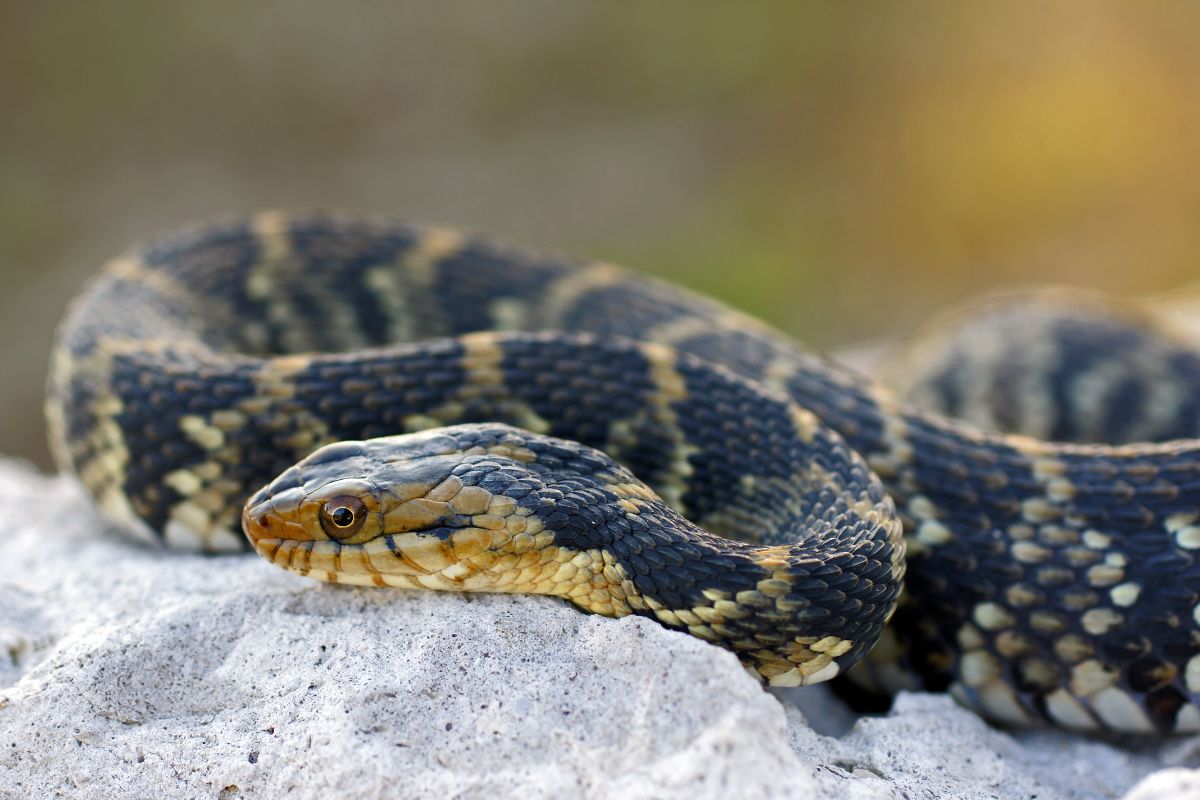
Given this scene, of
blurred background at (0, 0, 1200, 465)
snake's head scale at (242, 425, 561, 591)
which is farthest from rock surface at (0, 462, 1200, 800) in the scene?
blurred background at (0, 0, 1200, 465)

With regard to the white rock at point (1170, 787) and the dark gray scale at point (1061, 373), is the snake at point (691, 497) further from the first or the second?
the dark gray scale at point (1061, 373)

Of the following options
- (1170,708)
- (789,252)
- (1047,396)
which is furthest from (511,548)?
(789,252)

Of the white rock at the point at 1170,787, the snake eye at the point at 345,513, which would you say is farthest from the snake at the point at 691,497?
the white rock at the point at 1170,787

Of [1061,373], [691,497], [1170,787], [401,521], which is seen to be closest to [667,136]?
[1061,373]

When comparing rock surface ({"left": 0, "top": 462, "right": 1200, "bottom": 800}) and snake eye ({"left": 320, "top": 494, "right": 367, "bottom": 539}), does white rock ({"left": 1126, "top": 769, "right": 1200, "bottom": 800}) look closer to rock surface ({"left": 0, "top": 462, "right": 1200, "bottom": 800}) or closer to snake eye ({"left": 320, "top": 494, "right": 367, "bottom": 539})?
rock surface ({"left": 0, "top": 462, "right": 1200, "bottom": 800})

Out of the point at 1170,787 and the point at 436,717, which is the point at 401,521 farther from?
the point at 1170,787

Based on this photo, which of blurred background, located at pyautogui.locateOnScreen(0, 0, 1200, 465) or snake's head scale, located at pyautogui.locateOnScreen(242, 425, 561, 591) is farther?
blurred background, located at pyautogui.locateOnScreen(0, 0, 1200, 465)
